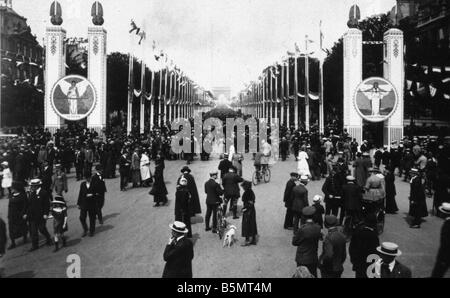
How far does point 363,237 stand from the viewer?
7.38 meters

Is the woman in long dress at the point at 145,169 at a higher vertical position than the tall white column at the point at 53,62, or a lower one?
lower

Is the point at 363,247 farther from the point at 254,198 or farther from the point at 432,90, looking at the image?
the point at 432,90

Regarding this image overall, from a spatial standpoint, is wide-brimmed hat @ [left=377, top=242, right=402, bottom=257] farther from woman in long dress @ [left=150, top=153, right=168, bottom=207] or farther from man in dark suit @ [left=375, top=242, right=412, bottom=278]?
woman in long dress @ [left=150, top=153, right=168, bottom=207]

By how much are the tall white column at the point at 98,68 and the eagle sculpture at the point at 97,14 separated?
1.66 ft

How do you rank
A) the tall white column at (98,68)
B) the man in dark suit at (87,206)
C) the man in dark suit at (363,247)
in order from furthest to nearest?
1. the tall white column at (98,68)
2. the man in dark suit at (87,206)
3. the man in dark suit at (363,247)

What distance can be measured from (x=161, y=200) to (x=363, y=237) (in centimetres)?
871

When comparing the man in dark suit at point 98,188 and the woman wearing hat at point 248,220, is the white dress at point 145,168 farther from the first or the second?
the woman wearing hat at point 248,220

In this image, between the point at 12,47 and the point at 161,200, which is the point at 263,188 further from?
the point at 12,47

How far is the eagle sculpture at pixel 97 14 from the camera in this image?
28.6m

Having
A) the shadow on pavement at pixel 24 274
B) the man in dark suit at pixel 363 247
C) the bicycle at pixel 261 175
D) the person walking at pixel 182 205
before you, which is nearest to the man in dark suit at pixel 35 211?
the shadow on pavement at pixel 24 274

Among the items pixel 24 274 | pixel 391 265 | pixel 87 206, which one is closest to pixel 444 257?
pixel 391 265

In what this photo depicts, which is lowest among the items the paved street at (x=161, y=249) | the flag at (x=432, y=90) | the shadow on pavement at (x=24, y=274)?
the shadow on pavement at (x=24, y=274)

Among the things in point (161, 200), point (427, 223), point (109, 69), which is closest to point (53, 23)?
point (161, 200)

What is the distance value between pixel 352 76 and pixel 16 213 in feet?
75.5
